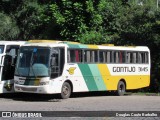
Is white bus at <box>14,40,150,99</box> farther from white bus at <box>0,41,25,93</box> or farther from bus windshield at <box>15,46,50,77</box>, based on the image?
white bus at <box>0,41,25,93</box>

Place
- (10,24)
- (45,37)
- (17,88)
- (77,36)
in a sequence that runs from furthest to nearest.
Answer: (10,24) < (45,37) < (77,36) < (17,88)

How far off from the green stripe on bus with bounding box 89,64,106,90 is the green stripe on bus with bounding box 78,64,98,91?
0.22 meters

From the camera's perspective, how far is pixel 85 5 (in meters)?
31.3

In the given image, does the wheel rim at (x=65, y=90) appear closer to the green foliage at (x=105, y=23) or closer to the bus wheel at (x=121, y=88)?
the bus wheel at (x=121, y=88)

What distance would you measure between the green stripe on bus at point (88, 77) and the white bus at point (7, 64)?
3384mm

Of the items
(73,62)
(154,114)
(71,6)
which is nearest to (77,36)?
(71,6)

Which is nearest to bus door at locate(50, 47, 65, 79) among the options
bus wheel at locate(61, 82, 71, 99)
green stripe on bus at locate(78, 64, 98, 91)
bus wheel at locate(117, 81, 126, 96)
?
bus wheel at locate(61, 82, 71, 99)

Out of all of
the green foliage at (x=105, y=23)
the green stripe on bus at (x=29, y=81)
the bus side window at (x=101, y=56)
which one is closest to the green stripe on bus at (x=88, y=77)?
the bus side window at (x=101, y=56)

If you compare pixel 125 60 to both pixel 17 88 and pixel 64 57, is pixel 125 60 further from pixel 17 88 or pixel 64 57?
pixel 17 88

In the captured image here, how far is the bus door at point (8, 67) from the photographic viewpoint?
22.4 m

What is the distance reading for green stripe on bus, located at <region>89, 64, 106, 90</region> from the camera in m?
23.9

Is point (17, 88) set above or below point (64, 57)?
below

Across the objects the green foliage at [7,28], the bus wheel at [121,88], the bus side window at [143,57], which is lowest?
the bus wheel at [121,88]

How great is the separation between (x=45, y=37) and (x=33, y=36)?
221 inches
